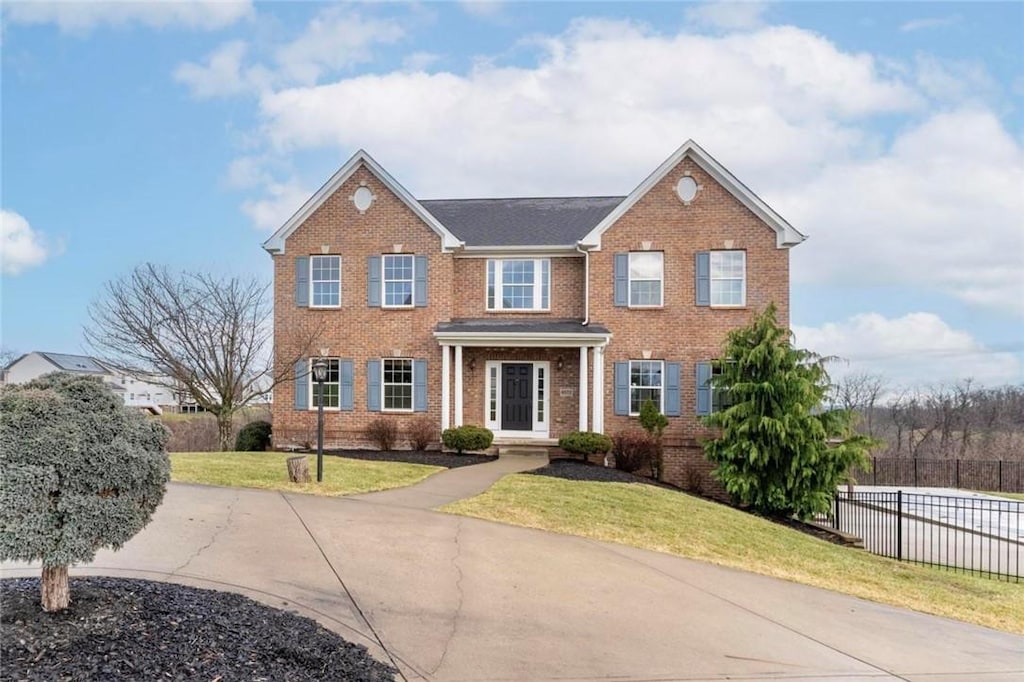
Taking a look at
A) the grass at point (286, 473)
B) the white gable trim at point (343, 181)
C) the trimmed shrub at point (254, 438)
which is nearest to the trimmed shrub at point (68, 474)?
the grass at point (286, 473)

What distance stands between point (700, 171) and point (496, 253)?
6341 mm

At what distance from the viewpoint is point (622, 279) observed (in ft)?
61.1

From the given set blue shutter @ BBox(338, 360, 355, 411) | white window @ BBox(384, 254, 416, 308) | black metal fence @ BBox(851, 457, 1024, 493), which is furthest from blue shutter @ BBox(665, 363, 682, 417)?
black metal fence @ BBox(851, 457, 1024, 493)

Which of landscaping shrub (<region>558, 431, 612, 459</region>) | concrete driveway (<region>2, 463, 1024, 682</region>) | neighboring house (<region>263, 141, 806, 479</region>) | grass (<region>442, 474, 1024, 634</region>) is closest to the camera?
concrete driveway (<region>2, 463, 1024, 682</region>)

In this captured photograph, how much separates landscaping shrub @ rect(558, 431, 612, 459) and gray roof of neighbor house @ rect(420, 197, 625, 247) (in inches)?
224

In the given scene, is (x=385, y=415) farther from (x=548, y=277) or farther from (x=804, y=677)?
(x=804, y=677)

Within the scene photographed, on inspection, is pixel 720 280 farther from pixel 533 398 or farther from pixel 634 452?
pixel 533 398

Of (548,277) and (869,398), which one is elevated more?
(548,277)

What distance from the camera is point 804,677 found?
496cm

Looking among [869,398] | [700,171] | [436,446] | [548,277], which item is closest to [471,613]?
[436,446]

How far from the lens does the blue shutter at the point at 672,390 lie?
59.4 feet

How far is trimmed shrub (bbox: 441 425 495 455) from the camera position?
17.5 m

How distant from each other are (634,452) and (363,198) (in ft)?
35.4

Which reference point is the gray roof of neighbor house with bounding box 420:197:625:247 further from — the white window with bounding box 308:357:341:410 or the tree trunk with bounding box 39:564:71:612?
the tree trunk with bounding box 39:564:71:612
